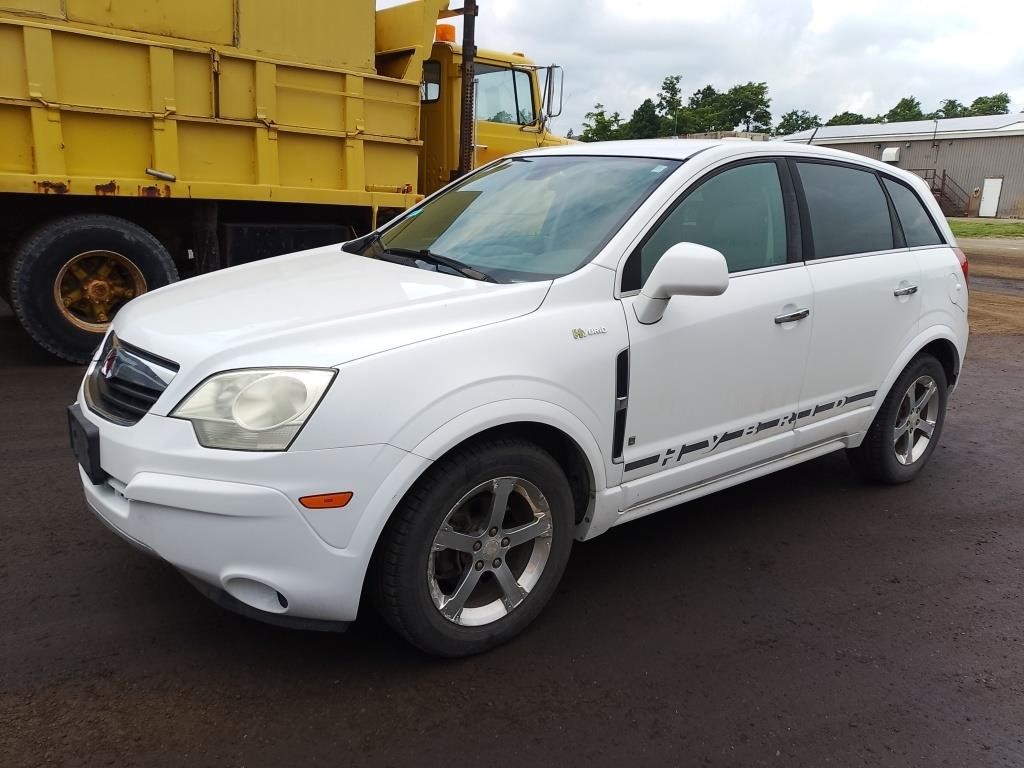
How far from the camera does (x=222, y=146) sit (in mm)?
6875

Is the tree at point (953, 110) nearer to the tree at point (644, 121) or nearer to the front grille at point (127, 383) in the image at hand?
the tree at point (644, 121)

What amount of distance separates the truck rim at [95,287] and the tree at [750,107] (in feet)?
235

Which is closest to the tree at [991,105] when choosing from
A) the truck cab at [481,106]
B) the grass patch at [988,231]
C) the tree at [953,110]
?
the tree at [953,110]

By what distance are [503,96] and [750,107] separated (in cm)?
6921

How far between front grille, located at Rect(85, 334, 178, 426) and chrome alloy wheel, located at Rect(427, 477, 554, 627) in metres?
0.99

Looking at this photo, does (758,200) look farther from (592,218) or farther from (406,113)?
(406,113)

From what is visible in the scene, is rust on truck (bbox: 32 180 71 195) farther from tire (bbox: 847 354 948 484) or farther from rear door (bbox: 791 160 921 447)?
tire (bbox: 847 354 948 484)

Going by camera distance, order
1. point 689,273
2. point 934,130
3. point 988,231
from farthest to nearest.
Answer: point 934,130 → point 988,231 → point 689,273

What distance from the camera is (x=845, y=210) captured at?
4160mm

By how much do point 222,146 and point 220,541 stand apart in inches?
208

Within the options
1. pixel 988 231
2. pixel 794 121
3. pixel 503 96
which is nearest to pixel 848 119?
pixel 794 121

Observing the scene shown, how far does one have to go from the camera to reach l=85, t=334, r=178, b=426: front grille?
2.62 metres

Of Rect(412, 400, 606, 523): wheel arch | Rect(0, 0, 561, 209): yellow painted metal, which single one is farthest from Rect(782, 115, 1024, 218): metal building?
Rect(412, 400, 606, 523): wheel arch

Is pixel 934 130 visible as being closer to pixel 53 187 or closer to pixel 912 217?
pixel 912 217
